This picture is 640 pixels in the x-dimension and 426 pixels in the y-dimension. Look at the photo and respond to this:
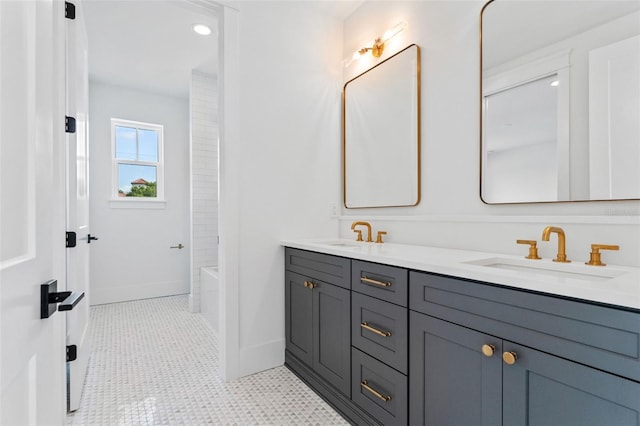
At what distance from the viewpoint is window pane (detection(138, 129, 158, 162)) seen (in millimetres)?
4383

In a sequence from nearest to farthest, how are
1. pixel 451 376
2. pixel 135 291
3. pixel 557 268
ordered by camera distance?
1. pixel 451 376
2. pixel 557 268
3. pixel 135 291

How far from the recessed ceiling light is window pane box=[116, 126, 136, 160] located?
6.43 ft

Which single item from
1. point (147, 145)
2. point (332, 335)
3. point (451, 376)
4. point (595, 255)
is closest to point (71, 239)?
point (332, 335)

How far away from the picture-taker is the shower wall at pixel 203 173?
12.6 feet

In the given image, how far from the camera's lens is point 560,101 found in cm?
144

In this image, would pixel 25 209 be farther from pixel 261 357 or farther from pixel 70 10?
pixel 261 357

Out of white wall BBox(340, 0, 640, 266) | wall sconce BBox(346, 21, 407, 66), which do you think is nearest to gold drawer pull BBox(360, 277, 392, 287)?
white wall BBox(340, 0, 640, 266)

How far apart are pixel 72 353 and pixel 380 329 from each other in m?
1.69

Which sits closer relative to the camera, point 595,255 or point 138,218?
point 595,255

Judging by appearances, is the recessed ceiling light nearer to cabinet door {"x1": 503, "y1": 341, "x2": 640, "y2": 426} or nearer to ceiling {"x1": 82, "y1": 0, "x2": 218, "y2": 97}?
ceiling {"x1": 82, "y1": 0, "x2": 218, "y2": 97}

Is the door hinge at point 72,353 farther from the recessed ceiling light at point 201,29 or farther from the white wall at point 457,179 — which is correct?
the recessed ceiling light at point 201,29

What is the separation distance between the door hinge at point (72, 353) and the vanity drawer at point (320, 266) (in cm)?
131

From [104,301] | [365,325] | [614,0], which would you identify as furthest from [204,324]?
[614,0]

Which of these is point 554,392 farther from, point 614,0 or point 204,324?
point 204,324
